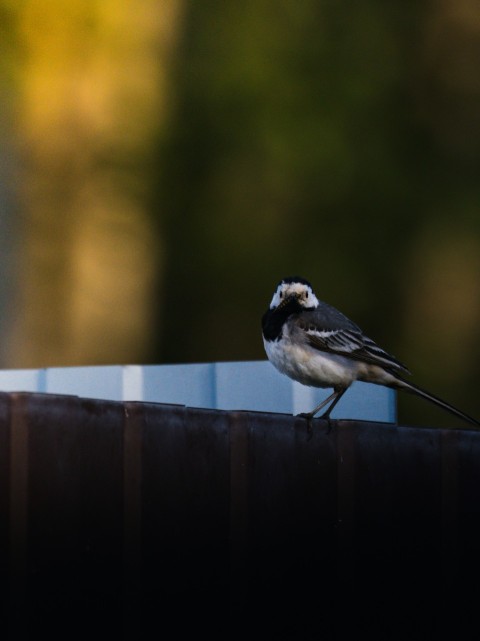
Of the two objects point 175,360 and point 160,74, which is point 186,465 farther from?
point 160,74

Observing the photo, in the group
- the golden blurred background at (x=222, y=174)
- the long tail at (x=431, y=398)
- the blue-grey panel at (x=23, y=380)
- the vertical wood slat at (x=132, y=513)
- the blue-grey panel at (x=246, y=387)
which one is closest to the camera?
the vertical wood slat at (x=132, y=513)

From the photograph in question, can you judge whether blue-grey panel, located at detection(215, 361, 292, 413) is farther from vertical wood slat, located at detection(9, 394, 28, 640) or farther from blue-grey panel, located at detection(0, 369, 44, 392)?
vertical wood slat, located at detection(9, 394, 28, 640)

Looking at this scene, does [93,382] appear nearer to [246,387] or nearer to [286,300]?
[246,387]

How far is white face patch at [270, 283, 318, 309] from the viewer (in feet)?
22.5

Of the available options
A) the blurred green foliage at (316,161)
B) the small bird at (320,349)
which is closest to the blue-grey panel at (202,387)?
the small bird at (320,349)

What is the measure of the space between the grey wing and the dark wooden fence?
2215 millimetres

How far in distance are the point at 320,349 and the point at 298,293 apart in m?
0.53

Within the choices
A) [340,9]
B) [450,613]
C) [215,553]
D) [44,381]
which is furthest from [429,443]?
[340,9]

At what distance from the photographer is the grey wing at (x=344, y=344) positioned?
21.0 feet

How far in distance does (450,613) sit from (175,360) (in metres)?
9.06

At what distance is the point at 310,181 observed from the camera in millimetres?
13977

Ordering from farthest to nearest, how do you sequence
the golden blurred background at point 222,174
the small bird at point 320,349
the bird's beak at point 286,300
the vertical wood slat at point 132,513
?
the golden blurred background at point 222,174, the bird's beak at point 286,300, the small bird at point 320,349, the vertical wood slat at point 132,513

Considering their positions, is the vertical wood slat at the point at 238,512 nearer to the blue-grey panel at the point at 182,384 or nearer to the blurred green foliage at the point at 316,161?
the blue-grey panel at the point at 182,384

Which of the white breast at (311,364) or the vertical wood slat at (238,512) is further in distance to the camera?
the white breast at (311,364)
